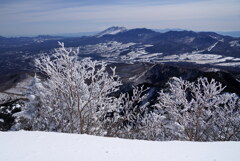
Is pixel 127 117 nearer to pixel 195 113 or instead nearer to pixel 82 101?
pixel 82 101

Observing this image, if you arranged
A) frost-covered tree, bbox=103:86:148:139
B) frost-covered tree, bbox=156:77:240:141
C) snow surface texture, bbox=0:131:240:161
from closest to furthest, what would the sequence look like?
snow surface texture, bbox=0:131:240:161 < frost-covered tree, bbox=103:86:148:139 < frost-covered tree, bbox=156:77:240:141

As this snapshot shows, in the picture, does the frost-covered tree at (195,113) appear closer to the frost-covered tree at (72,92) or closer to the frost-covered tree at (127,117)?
the frost-covered tree at (127,117)

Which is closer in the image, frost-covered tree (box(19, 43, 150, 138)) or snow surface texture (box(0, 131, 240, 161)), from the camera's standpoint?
snow surface texture (box(0, 131, 240, 161))

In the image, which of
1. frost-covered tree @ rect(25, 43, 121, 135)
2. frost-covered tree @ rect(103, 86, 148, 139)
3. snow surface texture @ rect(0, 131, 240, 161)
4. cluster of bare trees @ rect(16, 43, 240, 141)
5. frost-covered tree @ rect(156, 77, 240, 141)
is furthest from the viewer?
frost-covered tree @ rect(156, 77, 240, 141)

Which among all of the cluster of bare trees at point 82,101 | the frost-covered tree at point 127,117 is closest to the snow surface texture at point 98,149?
the cluster of bare trees at point 82,101

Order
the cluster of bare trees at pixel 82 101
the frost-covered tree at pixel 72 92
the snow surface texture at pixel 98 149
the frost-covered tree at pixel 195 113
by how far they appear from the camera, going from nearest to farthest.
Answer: the snow surface texture at pixel 98 149
the frost-covered tree at pixel 72 92
the cluster of bare trees at pixel 82 101
the frost-covered tree at pixel 195 113

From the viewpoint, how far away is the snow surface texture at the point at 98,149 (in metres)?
10.5

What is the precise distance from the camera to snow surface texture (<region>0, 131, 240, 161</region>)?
34.4 ft

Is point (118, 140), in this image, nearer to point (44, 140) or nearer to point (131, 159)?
point (131, 159)

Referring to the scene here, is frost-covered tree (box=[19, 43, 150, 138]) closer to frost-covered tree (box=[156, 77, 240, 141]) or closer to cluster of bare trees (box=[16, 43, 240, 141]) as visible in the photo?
cluster of bare trees (box=[16, 43, 240, 141])

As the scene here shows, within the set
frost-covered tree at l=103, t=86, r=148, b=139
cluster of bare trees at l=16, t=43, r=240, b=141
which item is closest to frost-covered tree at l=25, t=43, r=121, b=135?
cluster of bare trees at l=16, t=43, r=240, b=141

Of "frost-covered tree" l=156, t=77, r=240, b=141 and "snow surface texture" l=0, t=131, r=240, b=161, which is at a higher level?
"snow surface texture" l=0, t=131, r=240, b=161

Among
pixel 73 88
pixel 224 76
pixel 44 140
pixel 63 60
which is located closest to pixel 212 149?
pixel 44 140

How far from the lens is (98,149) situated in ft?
37.0
